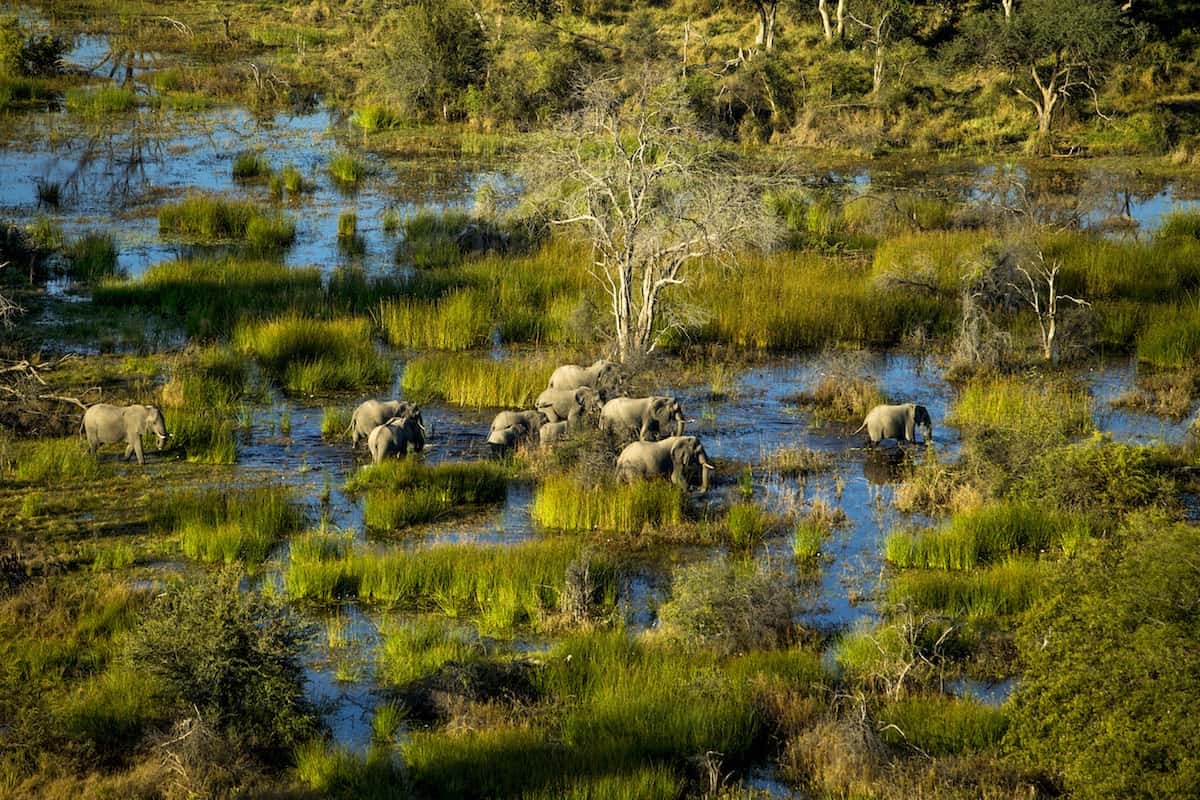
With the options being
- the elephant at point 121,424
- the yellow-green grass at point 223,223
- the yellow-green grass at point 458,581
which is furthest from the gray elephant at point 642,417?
the yellow-green grass at point 223,223

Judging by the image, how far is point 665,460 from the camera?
1505 centimetres

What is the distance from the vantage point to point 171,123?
38.2m

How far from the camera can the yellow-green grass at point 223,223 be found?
25.3 metres

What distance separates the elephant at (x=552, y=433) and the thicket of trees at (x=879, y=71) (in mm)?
20093

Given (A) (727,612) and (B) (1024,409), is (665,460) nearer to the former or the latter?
(A) (727,612)

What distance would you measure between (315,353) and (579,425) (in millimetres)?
4426

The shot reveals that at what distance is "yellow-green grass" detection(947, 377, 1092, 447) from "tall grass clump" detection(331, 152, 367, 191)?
16473mm

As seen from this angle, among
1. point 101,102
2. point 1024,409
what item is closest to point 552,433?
point 1024,409

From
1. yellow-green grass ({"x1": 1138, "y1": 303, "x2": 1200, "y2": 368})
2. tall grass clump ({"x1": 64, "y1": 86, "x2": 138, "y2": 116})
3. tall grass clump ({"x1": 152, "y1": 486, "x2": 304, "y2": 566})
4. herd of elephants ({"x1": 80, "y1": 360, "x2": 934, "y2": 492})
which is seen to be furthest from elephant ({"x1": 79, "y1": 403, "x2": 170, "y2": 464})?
tall grass clump ({"x1": 64, "y1": 86, "x2": 138, "y2": 116})

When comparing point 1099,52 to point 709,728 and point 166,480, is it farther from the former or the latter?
point 709,728

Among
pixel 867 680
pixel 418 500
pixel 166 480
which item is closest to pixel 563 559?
pixel 418 500

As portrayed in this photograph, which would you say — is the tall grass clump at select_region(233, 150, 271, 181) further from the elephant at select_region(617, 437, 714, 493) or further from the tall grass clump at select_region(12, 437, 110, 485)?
the elephant at select_region(617, 437, 714, 493)

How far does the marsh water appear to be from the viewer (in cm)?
1291

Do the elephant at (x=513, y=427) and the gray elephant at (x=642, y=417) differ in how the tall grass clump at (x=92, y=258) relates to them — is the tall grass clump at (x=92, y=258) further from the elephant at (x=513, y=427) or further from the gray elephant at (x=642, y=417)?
the gray elephant at (x=642, y=417)
